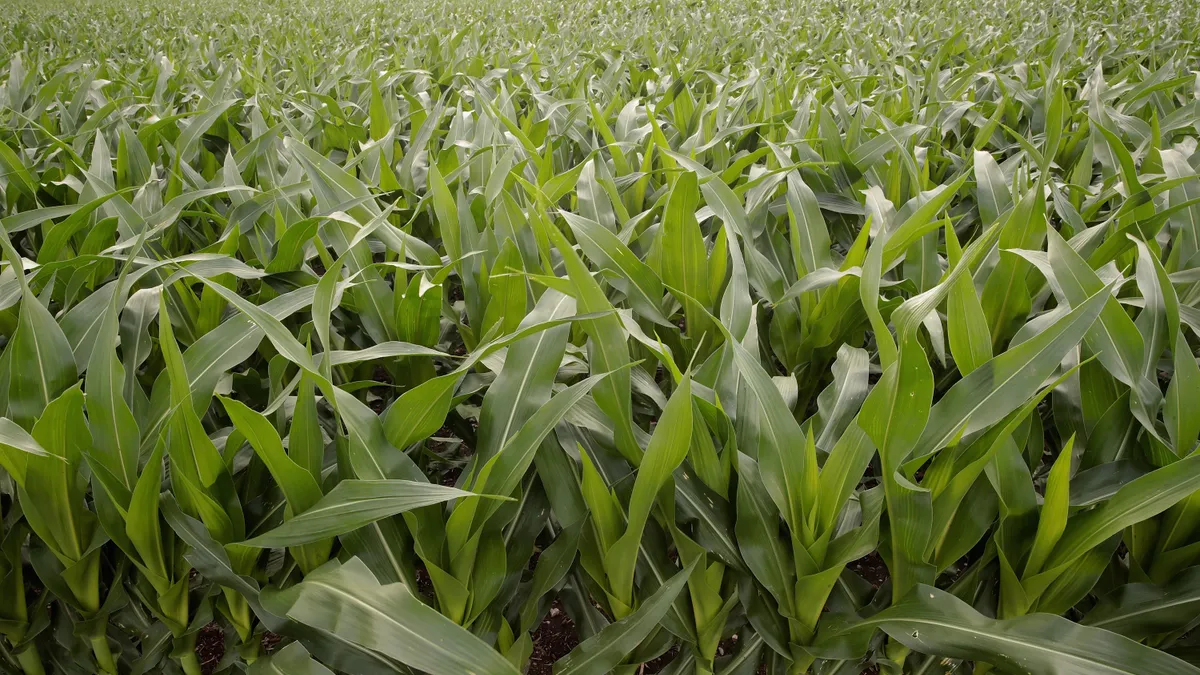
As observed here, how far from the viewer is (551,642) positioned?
39.7 inches

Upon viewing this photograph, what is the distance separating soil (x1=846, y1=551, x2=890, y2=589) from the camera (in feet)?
3.47

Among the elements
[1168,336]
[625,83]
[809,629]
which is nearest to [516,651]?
[809,629]

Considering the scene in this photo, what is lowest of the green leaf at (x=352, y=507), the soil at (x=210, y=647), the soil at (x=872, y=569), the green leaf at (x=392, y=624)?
the soil at (x=872, y=569)

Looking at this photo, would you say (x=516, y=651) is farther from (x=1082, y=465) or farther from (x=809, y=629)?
(x=1082, y=465)

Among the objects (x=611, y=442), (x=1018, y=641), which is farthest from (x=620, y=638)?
(x=1018, y=641)

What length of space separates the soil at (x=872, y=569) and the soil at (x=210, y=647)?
0.90m

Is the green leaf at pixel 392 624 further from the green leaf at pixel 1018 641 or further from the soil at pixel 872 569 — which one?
the soil at pixel 872 569

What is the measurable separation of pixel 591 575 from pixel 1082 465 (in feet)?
1.62

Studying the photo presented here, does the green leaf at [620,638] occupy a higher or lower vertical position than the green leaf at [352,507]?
lower

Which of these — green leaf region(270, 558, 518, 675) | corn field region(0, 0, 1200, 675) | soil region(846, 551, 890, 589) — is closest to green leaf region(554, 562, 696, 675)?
corn field region(0, 0, 1200, 675)

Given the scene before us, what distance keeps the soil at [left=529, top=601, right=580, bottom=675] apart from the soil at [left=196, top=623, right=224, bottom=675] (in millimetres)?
419

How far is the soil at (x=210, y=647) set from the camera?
3.21 feet

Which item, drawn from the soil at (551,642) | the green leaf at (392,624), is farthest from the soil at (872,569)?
the green leaf at (392,624)

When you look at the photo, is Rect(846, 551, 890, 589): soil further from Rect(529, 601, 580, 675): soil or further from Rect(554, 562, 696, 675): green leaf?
Rect(554, 562, 696, 675): green leaf
